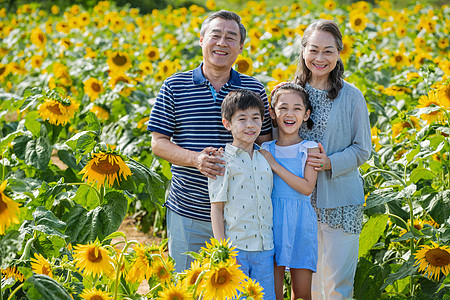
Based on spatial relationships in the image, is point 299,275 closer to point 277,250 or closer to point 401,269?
point 277,250

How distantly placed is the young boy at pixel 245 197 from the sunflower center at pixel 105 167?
0.38 meters

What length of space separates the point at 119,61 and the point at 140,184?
2775 mm

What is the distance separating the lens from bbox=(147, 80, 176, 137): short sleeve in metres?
2.69

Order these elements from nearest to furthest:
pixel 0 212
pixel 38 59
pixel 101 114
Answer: pixel 0 212, pixel 101 114, pixel 38 59

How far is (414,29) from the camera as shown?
7.91m

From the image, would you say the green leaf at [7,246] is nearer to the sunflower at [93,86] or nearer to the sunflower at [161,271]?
the sunflower at [161,271]

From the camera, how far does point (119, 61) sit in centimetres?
533

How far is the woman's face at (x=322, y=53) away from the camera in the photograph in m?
2.70

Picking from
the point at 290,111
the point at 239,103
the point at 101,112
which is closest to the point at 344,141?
the point at 290,111

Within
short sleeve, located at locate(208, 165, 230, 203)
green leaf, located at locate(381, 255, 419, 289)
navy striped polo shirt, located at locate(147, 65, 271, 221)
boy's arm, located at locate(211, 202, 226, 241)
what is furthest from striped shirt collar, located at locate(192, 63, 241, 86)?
green leaf, located at locate(381, 255, 419, 289)

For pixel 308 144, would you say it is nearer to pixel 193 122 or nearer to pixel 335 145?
pixel 335 145

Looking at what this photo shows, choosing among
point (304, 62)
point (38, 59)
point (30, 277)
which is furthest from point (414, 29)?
point (30, 277)

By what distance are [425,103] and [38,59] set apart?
4.23 m

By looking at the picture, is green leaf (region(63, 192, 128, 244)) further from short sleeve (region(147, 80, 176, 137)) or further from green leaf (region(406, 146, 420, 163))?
green leaf (region(406, 146, 420, 163))
